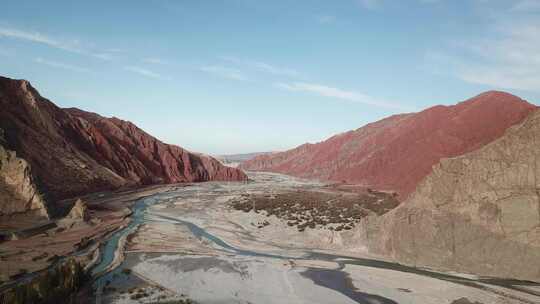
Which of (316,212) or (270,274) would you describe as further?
(316,212)

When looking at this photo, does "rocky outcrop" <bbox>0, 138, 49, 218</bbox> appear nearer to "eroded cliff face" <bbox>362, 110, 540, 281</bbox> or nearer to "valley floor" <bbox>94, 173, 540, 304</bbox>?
"valley floor" <bbox>94, 173, 540, 304</bbox>

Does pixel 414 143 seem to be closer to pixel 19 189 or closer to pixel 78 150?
pixel 78 150

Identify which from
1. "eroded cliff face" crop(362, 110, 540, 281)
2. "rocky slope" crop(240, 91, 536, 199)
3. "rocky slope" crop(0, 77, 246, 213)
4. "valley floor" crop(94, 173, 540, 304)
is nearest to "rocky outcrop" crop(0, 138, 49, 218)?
"rocky slope" crop(0, 77, 246, 213)

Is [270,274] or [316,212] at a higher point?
[316,212]

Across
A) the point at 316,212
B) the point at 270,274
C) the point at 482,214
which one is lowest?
the point at 270,274

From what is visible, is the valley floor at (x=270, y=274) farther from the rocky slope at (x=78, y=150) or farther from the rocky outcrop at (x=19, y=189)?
the rocky slope at (x=78, y=150)

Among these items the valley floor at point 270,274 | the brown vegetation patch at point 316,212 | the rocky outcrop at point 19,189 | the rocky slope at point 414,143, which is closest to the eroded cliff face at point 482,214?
the valley floor at point 270,274

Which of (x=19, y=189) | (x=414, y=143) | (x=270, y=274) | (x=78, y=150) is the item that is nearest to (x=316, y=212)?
(x=270, y=274)

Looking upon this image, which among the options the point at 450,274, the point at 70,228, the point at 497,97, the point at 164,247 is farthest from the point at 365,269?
the point at 497,97
